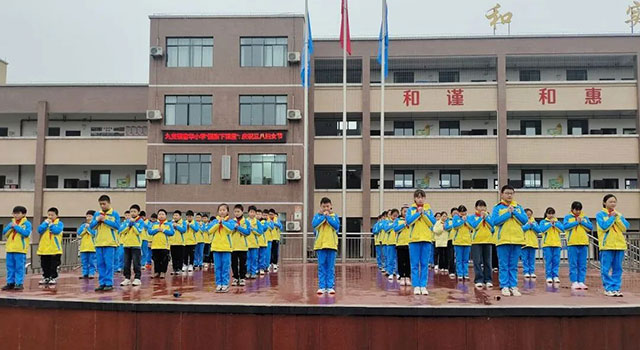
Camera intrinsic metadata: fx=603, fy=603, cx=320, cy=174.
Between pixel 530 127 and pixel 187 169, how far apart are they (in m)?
18.9

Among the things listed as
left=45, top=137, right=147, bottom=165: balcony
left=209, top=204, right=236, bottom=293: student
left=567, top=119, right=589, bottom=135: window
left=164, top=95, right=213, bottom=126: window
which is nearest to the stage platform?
left=209, top=204, right=236, bottom=293: student

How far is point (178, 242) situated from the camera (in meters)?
14.7

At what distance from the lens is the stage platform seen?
27.3ft

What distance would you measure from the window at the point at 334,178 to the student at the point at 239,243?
70.3 ft

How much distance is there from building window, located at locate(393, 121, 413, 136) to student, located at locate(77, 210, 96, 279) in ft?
71.4

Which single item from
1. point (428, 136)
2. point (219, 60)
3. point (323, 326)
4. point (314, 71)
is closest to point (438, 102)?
point (428, 136)

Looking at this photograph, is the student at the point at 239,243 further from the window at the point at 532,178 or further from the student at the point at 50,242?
the window at the point at 532,178

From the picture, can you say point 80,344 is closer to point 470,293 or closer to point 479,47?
point 470,293

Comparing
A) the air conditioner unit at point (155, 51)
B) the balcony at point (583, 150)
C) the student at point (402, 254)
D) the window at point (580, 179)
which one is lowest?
the student at point (402, 254)

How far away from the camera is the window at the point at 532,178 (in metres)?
33.0

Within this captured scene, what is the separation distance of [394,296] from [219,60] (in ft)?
74.7

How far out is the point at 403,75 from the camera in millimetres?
34688

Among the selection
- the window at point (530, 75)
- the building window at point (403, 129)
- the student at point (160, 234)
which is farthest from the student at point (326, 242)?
the window at point (530, 75)

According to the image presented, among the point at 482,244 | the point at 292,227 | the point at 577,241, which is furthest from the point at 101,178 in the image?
the point at 577,241
